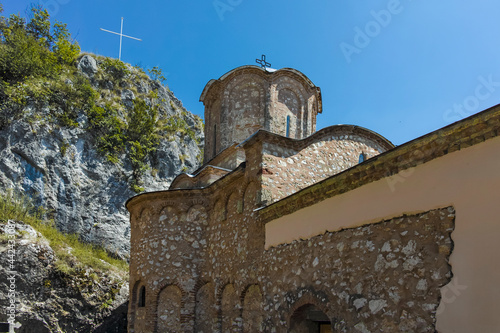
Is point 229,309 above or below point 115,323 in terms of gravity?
above

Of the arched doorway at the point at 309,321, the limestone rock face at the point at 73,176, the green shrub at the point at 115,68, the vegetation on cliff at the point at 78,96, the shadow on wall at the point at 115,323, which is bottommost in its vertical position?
the shadow on wall at the point at 115,323

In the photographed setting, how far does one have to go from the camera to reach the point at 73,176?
68.0ft

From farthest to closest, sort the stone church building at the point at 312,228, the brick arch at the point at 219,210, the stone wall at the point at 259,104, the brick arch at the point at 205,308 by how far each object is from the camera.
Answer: the stone wall at the point at 259,104 → the brick arch at the point at 219,210 → the brick arch at the point at 205,308 → the stone church building at the point at 312,228

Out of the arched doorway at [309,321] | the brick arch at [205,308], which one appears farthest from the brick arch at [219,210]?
the arched doorway at [309,321]

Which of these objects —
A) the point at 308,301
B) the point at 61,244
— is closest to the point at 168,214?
the point at 308,301

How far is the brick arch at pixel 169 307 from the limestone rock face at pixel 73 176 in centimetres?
964

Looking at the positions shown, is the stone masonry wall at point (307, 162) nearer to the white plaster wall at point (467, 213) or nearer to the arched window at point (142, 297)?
the white plaster wall at point (467, 213)

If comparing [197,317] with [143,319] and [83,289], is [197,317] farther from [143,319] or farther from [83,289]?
[83,289]

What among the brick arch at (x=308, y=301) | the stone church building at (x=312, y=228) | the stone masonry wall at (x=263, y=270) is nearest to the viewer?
the stone church building at (x=312, y=228)

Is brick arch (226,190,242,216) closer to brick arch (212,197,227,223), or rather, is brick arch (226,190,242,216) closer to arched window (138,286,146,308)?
brick arch (212,197,227,223)

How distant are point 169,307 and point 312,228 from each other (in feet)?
18.6

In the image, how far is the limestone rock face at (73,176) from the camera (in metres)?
19.4

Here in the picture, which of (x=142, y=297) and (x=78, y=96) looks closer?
(x=142, y=297)

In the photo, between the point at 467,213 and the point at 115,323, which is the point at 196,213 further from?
the point at 467,213
